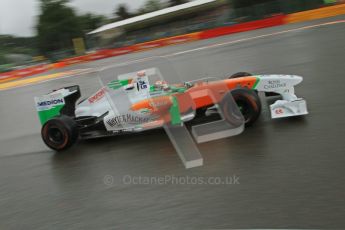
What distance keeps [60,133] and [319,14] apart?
58.9 feet

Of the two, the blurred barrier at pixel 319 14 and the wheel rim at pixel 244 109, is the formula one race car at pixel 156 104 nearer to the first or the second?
the wheel rim at pixel 244 109

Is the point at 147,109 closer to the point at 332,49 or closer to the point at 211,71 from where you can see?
the point at 211,71

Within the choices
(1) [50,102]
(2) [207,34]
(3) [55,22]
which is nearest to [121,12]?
(3) [55,22]

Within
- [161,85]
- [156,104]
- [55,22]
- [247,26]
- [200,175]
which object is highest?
[55,22]

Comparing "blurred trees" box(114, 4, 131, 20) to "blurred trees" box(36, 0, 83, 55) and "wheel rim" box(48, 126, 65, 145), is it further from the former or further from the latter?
"wheel rim" box(48, 126, 65, 145)

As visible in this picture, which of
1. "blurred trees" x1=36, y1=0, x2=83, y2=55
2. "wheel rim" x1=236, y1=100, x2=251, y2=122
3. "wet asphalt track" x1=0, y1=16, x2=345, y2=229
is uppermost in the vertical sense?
"blurred trees" x1=36, y1=0, x2=83, y2=55

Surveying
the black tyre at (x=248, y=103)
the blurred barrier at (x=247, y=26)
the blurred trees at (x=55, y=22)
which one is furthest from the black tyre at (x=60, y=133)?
the blurred trees at (x=55, y=22)

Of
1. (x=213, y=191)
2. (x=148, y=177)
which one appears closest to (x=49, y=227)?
(x=148, y=177)

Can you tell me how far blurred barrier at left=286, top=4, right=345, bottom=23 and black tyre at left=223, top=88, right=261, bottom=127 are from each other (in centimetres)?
1683

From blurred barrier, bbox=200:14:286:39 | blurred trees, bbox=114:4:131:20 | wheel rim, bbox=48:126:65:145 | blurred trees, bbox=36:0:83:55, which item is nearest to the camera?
wheel rim, bbox=48:126:65:145

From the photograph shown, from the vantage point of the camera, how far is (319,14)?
807 inches

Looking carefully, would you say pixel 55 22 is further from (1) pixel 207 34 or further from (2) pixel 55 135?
(2) pixel 55 135

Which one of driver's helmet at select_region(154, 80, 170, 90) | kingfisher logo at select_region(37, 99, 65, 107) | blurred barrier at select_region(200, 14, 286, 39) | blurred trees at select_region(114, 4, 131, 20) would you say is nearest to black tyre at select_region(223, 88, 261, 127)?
driver's helmet at select_region(154, 80, 170, 90)

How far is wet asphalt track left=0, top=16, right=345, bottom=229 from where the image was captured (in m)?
3.42
